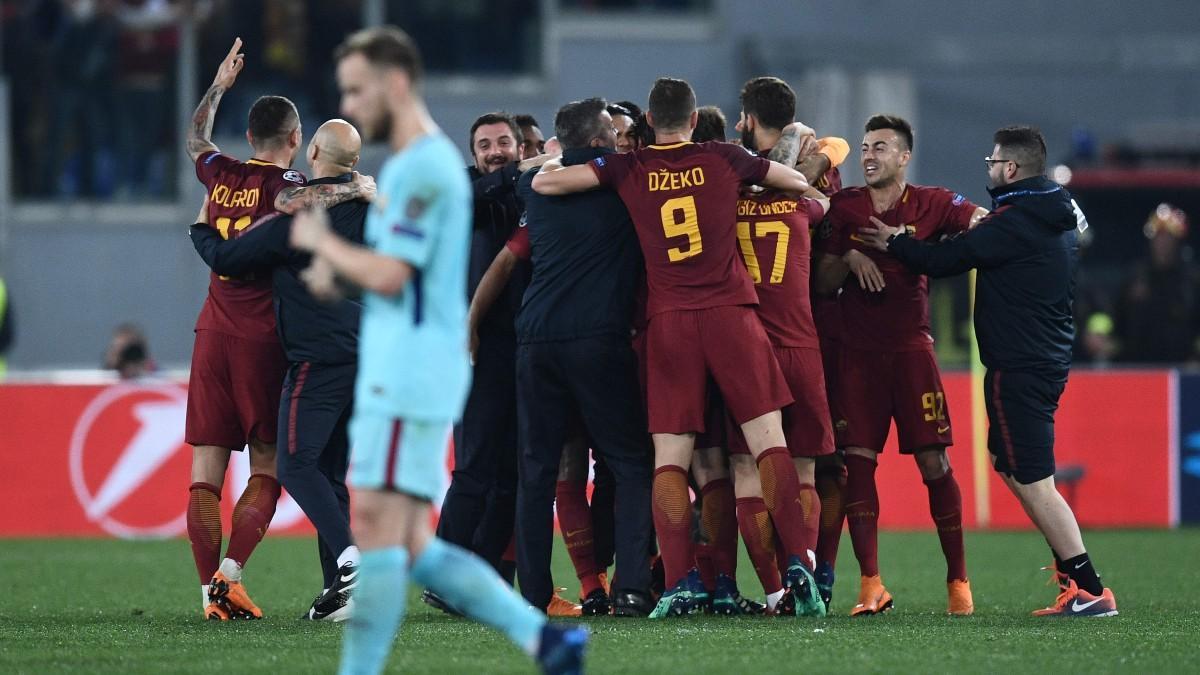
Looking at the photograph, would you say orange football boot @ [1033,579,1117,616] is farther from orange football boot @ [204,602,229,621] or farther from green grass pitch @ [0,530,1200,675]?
orange football boot @ [204,602,229,621]

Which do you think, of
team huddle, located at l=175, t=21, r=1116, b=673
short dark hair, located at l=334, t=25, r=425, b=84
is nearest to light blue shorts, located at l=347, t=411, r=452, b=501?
short dark hair, located at l=334, t=25, r=425, b=84

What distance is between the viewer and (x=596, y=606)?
8.09 m

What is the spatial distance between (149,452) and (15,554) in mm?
1888

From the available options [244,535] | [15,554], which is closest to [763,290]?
[244,535]

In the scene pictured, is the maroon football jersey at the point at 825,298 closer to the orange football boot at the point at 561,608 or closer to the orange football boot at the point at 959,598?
the orange football boot at the point at 959,598

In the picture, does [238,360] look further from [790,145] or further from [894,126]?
[894,126]

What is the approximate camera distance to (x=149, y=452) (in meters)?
13.8

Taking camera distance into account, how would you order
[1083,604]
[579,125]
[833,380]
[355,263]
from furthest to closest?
[833,380] → [1083,604] → [579,125] → [355,263]

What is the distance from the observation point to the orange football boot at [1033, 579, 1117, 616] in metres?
7.98

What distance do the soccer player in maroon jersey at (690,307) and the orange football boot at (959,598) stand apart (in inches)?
37.9

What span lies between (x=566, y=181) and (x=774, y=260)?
109 cm

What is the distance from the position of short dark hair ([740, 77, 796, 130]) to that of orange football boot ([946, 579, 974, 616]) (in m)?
2.35

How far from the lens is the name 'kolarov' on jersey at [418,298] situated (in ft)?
16.5

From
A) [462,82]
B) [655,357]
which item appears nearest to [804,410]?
[655,357]
